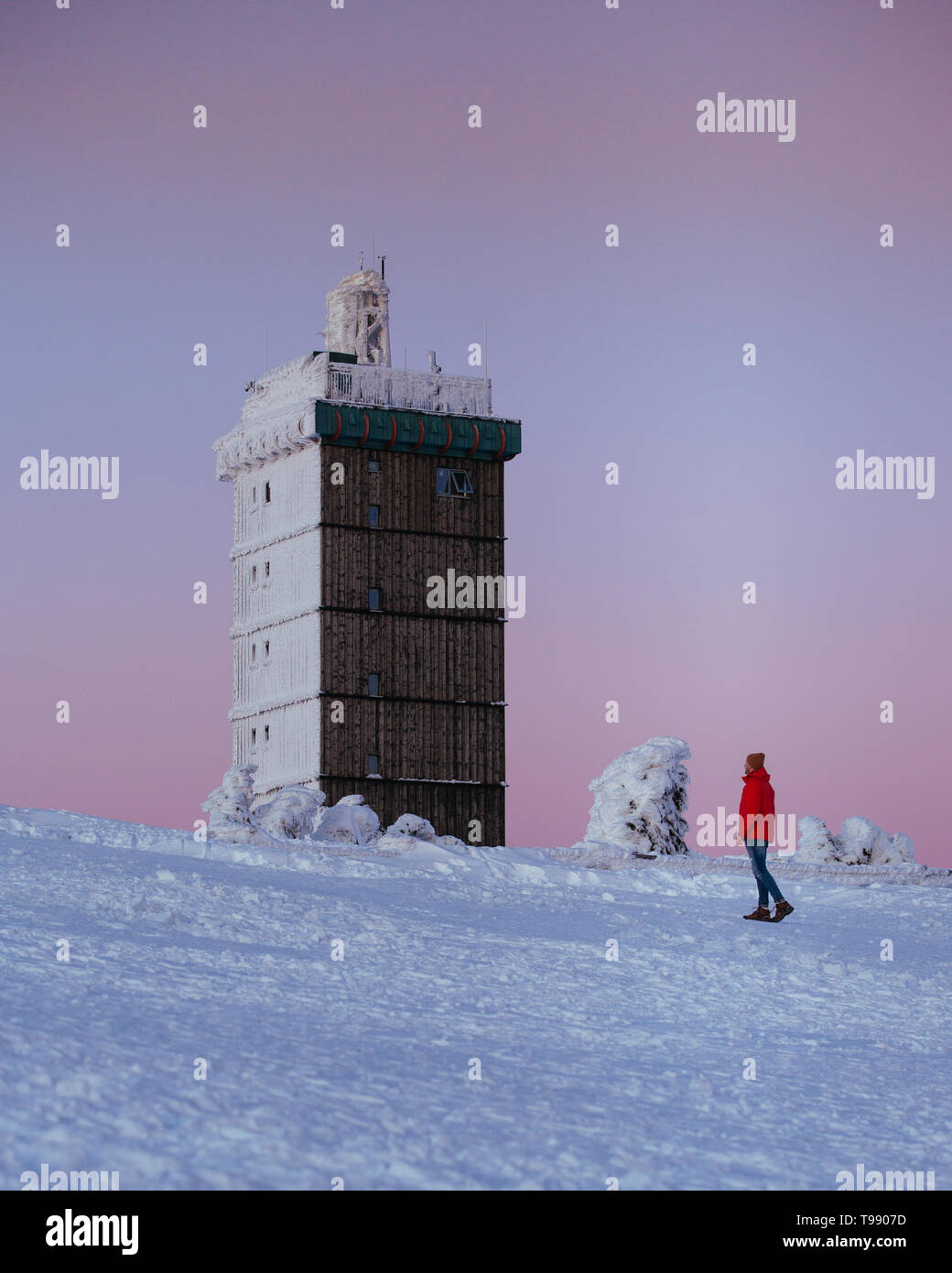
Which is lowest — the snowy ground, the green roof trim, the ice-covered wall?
the snowy ground

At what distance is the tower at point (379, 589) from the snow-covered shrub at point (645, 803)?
10259 millimetres

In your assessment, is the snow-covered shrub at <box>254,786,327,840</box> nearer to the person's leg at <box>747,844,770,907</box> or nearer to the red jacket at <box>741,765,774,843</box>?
the person's leg at <box>747,844,770,907</box>

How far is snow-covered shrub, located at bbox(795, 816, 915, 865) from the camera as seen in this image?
121ft

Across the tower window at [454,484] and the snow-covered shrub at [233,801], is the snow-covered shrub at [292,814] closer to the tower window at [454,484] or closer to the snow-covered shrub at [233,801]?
the snow-covered shrub at [233,801]

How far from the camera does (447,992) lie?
12.0 meters

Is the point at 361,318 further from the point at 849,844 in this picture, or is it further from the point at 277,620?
the point at 849,844

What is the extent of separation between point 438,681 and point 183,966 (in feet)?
119

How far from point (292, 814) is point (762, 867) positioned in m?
19.8

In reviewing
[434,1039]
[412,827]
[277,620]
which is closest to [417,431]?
[277,620]

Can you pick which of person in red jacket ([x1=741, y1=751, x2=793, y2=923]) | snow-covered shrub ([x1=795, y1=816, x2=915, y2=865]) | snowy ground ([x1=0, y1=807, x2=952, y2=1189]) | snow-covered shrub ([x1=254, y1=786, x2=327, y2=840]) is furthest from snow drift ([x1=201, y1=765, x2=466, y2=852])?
person in red jacket ([x1=741, y1=751, x2=793, y2=923])

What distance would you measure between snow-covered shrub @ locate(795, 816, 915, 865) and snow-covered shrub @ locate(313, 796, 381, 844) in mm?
8361

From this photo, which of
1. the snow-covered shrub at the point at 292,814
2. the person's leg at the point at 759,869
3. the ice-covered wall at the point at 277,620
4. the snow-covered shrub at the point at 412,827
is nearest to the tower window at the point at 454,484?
the ice-covered wall at the point at 277,620
